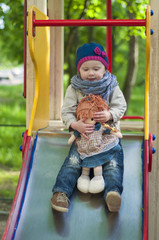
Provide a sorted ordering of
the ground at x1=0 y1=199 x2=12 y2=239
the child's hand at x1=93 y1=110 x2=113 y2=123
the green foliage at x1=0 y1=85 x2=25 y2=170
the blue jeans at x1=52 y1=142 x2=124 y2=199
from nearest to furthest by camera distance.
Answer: the blue jeans at x1=52 y1=142 x2=124 y2=199 < the child's hand at x1=93 y1=110 x2=113 y2=123 < the ground at x1=0 y1=199 x2=12 y2=239 < the green foliage at x1=0 y1=85 x2=25 y2=170

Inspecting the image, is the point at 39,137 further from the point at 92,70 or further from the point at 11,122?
the point at 11,122

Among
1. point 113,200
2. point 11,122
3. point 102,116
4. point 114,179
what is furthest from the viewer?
point 11,122

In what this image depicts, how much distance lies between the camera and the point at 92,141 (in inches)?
116

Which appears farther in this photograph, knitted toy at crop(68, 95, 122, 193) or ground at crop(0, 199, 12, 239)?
ground at crop(0, 199, 12, 239)

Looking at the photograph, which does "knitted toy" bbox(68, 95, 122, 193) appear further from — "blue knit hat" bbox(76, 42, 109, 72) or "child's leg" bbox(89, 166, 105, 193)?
"blue knit hat" bbox(76, 42, 109, 72)

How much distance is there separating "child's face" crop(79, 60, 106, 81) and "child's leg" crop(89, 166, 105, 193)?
0.69 m

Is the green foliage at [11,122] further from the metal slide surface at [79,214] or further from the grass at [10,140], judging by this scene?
the metal slide surface at [79,214]

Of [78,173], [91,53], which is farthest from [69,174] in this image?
[91,53]

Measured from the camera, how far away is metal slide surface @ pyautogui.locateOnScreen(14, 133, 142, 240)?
272 centimetres

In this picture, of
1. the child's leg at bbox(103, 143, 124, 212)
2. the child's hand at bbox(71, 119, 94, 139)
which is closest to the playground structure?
the child's leg at bbox(103, 143, 124, 212)

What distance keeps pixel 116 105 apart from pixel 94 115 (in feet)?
0.73

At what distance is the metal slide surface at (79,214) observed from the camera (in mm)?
2721

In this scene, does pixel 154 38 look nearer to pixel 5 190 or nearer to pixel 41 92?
pixel 41 92

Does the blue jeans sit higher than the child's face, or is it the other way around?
the child's face
